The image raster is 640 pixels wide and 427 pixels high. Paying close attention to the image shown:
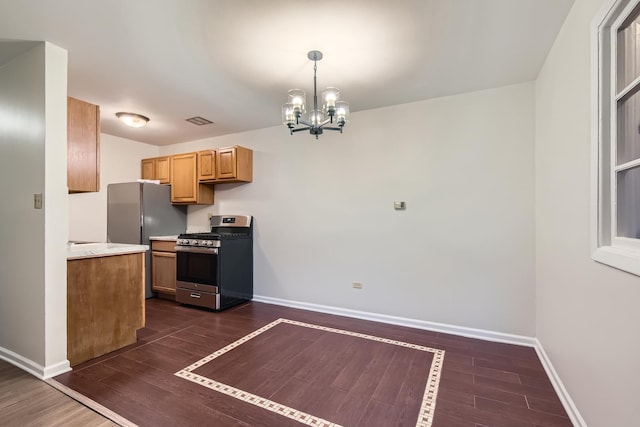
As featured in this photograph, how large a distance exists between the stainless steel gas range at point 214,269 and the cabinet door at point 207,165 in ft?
2.95

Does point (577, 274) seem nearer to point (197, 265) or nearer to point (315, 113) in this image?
point (315, 113)

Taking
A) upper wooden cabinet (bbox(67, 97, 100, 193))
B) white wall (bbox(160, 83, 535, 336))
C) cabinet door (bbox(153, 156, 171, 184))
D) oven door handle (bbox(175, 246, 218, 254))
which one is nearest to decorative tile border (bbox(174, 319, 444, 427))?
white wall (bbox(160, 83, 535, 336))

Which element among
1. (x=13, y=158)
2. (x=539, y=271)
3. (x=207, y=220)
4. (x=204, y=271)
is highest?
(x=13, y=158)

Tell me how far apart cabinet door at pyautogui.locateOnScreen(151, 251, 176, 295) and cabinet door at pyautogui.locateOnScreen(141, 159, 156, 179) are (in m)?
1.38

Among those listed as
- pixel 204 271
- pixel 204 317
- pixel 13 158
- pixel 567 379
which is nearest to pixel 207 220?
pixel 204 271

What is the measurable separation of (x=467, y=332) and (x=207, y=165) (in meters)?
3.99

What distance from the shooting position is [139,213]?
13.9ft

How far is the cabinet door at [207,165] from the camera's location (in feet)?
14.0

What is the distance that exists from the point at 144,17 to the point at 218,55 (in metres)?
0.54

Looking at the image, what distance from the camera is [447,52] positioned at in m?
2.26

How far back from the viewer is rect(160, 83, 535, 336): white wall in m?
2.81

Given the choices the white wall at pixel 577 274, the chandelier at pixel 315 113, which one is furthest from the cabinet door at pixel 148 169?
the white wall at pixel 577 274

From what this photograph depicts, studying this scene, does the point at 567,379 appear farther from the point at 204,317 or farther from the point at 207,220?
the point at 207,220

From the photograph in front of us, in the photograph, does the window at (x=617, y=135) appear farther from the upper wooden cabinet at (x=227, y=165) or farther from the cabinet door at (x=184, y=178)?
the cabinet door at (x=184, y=178)
